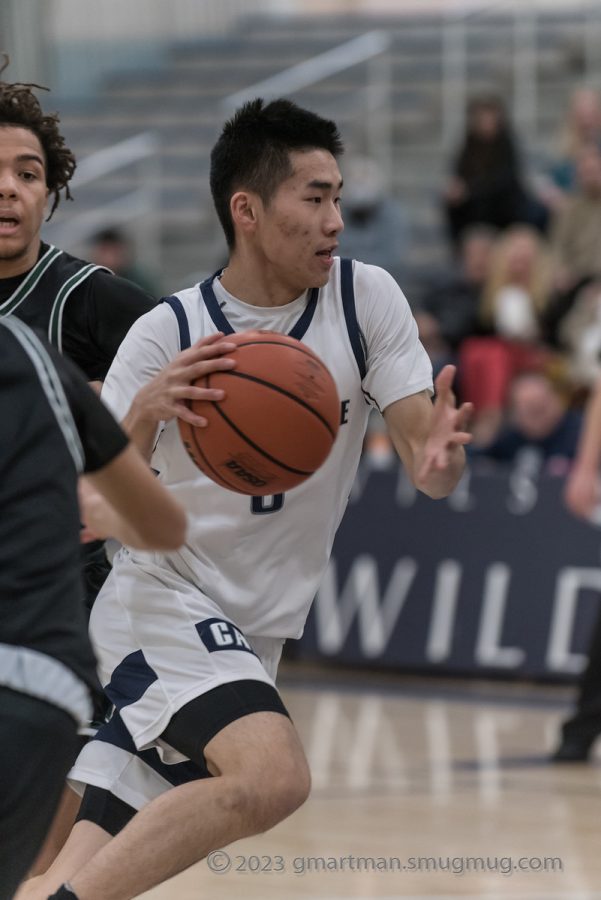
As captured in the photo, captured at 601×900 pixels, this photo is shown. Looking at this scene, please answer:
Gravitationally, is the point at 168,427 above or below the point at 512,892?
above

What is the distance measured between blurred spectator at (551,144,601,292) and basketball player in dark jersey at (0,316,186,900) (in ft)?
29.8

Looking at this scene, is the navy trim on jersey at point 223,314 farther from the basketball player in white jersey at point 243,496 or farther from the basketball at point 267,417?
the basketball at point 267,417

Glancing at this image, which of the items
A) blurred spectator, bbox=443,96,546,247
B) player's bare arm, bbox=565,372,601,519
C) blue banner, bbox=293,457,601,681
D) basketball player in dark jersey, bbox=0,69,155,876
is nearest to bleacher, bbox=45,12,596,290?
blurred spectator, bbox=443,96,546,247

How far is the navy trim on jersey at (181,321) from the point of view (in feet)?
14.9

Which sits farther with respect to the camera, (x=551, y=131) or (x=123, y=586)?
(x=551, y=131)

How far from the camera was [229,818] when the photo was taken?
417cm

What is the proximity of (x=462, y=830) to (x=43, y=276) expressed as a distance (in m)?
2.92

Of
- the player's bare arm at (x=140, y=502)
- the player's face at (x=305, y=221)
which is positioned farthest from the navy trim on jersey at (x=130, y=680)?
the player's bare arm at (x=140, y=502)

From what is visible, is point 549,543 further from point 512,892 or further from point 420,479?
point 420,479

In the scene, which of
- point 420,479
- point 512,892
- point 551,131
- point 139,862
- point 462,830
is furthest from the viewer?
point 551,131

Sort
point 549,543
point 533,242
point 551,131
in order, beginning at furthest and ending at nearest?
point 551,131, point 533,242, point 549,543

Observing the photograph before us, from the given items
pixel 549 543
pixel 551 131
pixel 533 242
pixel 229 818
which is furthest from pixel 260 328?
pixel 551 131

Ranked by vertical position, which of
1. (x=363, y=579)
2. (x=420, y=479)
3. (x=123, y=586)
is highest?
(x=420, y=479)

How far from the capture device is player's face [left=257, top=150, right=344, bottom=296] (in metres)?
4.55
